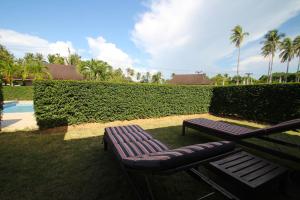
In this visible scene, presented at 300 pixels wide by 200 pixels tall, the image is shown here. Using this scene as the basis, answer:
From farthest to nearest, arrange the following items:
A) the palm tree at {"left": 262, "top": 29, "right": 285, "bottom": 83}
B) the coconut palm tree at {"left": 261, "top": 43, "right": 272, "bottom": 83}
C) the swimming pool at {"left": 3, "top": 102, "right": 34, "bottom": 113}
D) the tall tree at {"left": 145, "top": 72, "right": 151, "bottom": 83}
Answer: the tall tree at {"left": 145, "top": 72, "right": 151, "bottom": 83}, the coconut palm tree at {"left": 261, "top": 43, "right": 272, "bottom": 83}, the palm tree at {"left": 262, "top": 29, "right": 285, "bottom": 83}, the swimming pool at {"left": 3, "top": 102, "right": 34, "bottom": 113}

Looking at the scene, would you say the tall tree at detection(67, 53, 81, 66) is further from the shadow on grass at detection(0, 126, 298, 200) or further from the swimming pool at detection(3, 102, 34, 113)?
the shadow on grass at detection(0, 126, 298, 200)

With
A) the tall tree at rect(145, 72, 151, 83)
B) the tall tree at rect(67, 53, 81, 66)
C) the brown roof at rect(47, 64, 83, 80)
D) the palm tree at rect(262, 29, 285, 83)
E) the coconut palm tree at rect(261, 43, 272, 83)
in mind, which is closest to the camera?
the brown roof at rect(47, 64, 83, 80)

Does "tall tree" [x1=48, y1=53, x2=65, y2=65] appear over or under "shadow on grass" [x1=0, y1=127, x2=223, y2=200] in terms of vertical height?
over

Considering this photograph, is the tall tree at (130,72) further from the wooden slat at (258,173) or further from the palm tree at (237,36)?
the wooden slat at (258,173)

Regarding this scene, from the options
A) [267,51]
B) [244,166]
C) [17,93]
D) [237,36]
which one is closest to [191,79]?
[237,36]

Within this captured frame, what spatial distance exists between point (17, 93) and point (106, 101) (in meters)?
19.2

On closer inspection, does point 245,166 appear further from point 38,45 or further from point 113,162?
point 38,45

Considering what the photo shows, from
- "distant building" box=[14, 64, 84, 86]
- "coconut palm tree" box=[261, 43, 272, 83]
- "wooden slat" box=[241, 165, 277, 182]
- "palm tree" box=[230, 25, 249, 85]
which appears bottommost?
"wooden slat" box=[241, 165, 277, 182]

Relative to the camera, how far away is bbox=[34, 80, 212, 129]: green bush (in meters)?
5.79

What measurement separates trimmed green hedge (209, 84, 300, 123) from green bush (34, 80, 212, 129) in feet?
5.52

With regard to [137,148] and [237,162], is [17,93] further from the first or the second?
[237,162]

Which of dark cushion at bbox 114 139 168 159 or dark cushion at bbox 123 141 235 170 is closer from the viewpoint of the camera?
dark cushion at bbox 123 141 235 170

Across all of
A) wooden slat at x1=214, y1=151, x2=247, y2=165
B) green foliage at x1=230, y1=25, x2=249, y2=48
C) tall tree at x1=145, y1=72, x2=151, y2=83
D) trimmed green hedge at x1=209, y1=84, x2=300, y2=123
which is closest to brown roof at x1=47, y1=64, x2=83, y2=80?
trimmed green hedge at x1=209, y1=84, x2=300, y2=123

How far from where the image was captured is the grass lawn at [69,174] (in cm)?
226
